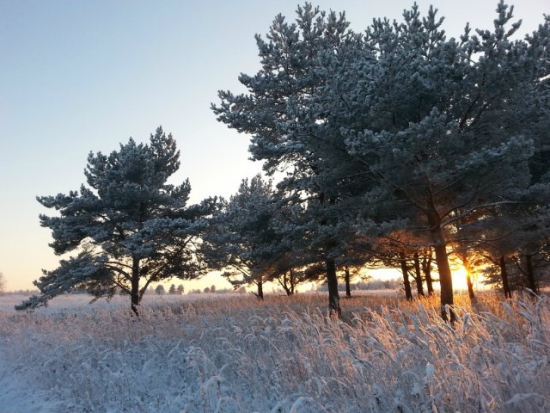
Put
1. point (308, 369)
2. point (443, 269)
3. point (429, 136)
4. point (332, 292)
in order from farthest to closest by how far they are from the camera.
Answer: point (332, 292) < point (443, 269) < point (429, 136) < point (308, 369)

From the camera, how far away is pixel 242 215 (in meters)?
15.1

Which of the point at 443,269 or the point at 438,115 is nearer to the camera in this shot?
the point at 438,115

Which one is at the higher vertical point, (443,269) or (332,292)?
(443,269)

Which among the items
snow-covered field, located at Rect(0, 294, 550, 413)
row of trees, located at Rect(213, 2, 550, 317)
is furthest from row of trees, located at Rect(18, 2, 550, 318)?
snow-covered field, located at Rect(0, 294, 550, 413)

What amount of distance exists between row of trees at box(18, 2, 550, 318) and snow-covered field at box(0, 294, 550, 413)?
3853mm

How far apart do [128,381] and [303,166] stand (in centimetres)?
1035

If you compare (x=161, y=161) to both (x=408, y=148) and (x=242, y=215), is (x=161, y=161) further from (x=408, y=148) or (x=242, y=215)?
(x=408, y=148)

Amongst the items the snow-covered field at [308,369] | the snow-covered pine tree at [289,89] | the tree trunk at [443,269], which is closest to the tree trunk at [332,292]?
the snow-covered pine tree at [289,89]

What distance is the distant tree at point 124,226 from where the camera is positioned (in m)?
16.3

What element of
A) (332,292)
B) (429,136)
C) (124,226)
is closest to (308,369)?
(429,136)

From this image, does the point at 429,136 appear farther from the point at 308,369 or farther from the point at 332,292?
the point at 332,292

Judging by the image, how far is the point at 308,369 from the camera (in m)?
4.63

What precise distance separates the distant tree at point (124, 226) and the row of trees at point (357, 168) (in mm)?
61

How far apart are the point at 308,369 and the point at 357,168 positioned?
7256mm
